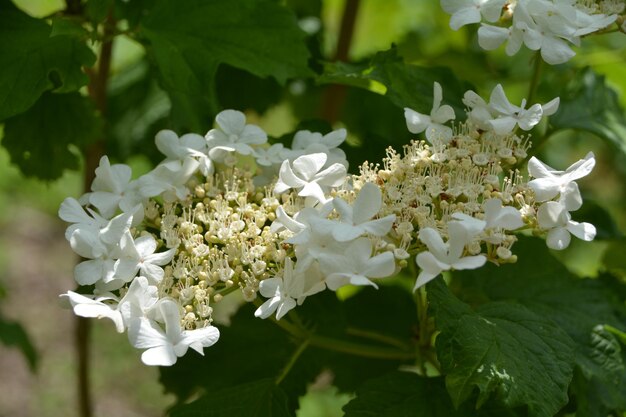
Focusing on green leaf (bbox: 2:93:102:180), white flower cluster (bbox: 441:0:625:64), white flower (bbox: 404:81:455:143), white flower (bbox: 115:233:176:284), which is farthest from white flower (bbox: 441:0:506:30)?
green leaf (bbox: 2:93:102:180)

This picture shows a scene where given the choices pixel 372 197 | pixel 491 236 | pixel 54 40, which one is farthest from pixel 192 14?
pixel 491 236

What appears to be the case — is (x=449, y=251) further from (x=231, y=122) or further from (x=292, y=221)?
(x=231, y=122)

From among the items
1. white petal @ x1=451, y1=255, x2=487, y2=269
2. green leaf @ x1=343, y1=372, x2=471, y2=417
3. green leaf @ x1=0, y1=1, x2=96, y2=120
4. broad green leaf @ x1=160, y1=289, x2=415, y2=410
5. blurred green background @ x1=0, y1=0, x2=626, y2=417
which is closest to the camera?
white petal @ x1=451, y1=255, x2=487, y2=269

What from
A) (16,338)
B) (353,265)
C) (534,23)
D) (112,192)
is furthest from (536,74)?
(16,338)

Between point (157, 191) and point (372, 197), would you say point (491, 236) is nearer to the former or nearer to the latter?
point (372, 197)

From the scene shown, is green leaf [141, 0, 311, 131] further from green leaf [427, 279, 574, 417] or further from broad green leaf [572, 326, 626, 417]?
broad green leaf [572, 326, 626, 417]

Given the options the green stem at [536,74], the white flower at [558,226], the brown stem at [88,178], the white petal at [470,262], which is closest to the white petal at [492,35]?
the green stem at [536,74]

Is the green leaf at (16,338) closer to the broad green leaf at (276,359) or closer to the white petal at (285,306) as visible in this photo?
the broad green leaf at (276,359)
